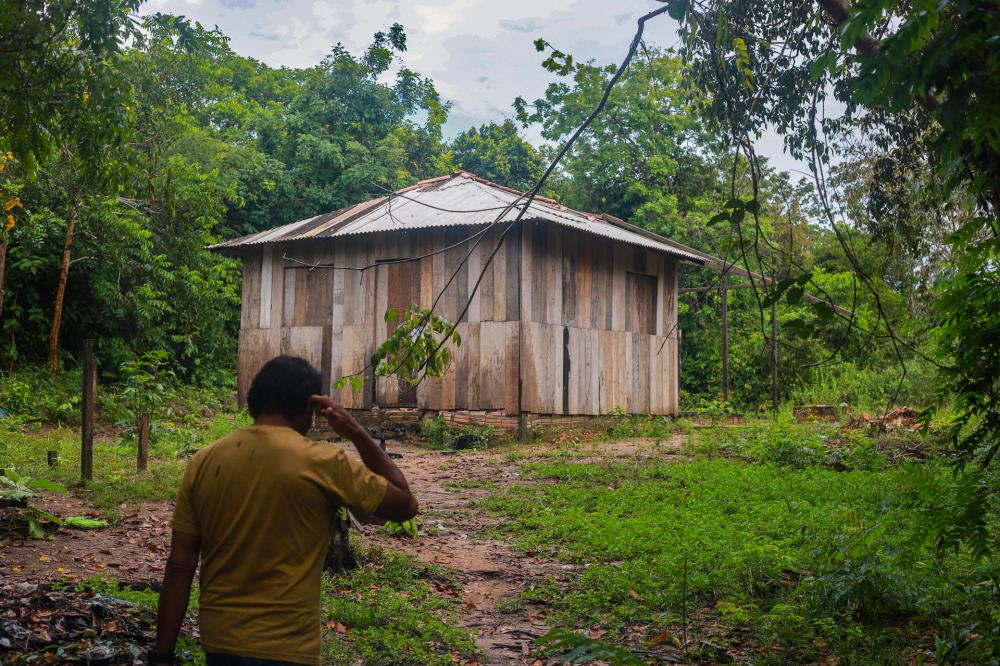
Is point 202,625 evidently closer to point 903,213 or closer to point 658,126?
point 903,213

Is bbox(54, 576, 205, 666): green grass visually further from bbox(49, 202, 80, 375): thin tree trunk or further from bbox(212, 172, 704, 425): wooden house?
bbox(49, 202, 80, 375): thin tree trunk

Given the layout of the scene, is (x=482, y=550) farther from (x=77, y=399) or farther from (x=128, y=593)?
(x=77, y=399)

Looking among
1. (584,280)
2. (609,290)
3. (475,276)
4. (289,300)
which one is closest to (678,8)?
(475,276)

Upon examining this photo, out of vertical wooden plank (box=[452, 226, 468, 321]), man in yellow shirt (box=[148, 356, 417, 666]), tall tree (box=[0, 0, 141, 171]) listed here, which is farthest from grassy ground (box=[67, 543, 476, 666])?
vertical wooden plank (box=[452, 226, 468, 321])

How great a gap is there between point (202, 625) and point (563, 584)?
4215mm

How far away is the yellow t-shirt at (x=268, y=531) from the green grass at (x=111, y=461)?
5.81 m

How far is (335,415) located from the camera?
2949 millimetres

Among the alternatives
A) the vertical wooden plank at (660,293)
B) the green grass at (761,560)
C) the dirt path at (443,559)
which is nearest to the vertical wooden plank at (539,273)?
the vertical wooden plank at (660,293)

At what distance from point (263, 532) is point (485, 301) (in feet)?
41.6

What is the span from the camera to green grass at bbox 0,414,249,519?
8.66 meters

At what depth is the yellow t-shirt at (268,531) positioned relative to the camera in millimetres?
2670

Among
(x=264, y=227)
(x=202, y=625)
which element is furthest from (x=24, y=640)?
(x=264, y=227)

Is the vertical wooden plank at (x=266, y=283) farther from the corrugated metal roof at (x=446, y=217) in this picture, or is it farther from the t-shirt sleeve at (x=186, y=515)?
the t-shirt sleeve at (x=186, y=515)

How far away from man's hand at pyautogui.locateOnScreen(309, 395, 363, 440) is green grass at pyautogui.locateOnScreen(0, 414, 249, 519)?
586 cm
